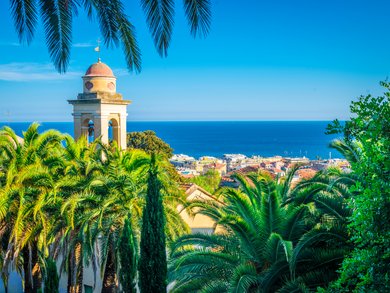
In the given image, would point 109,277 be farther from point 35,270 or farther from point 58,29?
point 58,29

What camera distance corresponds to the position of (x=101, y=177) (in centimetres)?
1293

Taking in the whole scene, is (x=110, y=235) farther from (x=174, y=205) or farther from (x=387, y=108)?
(x=387, y=108)

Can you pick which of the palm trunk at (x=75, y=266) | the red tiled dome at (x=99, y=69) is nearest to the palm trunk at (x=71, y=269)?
the palm trunk at (x=75, y=266)

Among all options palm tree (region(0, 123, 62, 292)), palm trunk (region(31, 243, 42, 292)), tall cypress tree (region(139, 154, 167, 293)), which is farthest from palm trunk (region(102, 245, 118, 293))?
tall cypress tree (region(139, 154, 167, 293))

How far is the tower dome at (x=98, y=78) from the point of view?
2120 cm

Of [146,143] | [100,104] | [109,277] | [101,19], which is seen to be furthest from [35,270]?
[146,143]

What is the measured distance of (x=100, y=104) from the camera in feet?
68.5

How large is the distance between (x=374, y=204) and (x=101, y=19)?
13.1ft

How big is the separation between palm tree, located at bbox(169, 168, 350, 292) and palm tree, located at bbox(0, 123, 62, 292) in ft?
15.9

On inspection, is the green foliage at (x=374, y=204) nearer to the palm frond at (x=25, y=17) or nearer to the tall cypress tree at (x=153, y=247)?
the palm frond at (x=25, y=17)

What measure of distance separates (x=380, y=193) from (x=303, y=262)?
11.1 feet

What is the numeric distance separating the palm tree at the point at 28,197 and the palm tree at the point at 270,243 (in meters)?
4.85

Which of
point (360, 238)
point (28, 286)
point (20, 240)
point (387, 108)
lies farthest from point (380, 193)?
point (28, 286)

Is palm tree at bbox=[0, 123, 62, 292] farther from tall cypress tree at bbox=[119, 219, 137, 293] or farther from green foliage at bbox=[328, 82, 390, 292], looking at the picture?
green foliage at bbox=[328, 82, 390, 292]
